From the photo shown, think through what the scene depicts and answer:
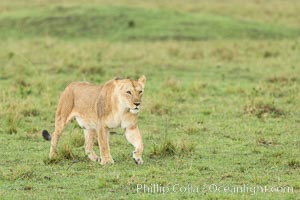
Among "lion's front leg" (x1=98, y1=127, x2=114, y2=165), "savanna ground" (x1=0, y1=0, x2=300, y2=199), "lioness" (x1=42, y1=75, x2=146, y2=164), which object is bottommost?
"savanna ground" (x1=0, y1=0, x2=300, y2=199)

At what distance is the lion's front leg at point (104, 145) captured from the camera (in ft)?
28.2

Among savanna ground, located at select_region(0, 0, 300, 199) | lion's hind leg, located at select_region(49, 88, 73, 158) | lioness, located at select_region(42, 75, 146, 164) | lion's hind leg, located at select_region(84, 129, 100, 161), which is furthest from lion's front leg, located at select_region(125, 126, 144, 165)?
lion's hind leg, located at select_region(49, 88, 73, 158)

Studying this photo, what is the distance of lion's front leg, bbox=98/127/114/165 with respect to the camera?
8586mm

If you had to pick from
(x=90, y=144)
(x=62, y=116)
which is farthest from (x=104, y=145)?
(x=62, y=116)

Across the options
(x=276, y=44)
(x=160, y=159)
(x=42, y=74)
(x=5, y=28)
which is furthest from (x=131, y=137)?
(x=5, y=28)

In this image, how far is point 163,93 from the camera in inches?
591

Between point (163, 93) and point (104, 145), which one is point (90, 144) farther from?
point (163, 93)

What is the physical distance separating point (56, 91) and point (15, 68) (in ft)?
11.9

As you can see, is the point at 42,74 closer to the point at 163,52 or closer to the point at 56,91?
the point at 56,91

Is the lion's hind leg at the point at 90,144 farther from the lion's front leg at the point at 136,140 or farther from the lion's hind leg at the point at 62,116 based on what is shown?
the lion's front leg at the point at 136,140

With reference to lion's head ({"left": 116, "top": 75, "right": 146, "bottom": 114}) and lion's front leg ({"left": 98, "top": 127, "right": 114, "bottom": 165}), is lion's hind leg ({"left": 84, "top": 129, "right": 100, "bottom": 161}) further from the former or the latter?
lion's head ({"left": 116, "top": 75, "right": 146, "bottom": 114})

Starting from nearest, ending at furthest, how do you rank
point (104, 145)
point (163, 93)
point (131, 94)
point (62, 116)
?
point (131, 94) < point (104, 145) < point (62, 116) < point (163, 93)

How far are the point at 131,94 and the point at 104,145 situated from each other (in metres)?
0.68

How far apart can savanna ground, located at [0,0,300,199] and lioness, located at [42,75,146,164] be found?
203 mm
